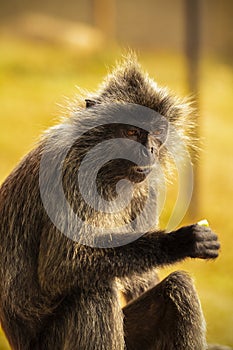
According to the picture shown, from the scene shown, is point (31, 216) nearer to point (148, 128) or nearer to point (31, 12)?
point (148, 128)

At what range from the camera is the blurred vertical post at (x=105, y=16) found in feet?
79.5

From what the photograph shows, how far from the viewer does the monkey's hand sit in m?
6.49

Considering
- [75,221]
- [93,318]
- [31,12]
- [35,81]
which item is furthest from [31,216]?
[31,12]

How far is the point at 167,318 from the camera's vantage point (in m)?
6.89

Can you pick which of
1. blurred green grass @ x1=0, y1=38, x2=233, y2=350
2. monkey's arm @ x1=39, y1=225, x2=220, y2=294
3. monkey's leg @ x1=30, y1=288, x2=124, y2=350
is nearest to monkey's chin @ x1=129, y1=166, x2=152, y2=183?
monkey's arm @ x1=39, y1=225, x2=220, y2=294

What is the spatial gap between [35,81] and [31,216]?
16.0 m

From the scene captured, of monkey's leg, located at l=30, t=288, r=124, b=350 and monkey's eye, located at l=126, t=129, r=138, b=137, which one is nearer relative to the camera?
monkey's leg, located at l=30, t=288, r=124, b=350

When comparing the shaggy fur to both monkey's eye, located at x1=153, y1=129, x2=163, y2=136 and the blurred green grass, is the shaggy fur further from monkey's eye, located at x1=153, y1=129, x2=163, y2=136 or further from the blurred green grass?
the blurred green grass

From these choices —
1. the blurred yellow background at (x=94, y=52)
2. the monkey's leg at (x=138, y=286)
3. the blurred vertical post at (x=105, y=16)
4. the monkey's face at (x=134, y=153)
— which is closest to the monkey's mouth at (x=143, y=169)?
the monkey's face at (x=134, y=153)

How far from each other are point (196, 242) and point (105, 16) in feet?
60.9

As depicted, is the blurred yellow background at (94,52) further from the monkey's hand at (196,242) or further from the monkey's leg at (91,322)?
the monkey's leg at (91,322)

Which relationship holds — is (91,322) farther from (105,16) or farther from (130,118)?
(105,16)

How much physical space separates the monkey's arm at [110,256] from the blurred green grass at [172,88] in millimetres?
3559

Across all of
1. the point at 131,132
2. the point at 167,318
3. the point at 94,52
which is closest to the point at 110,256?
the point at 167,318
